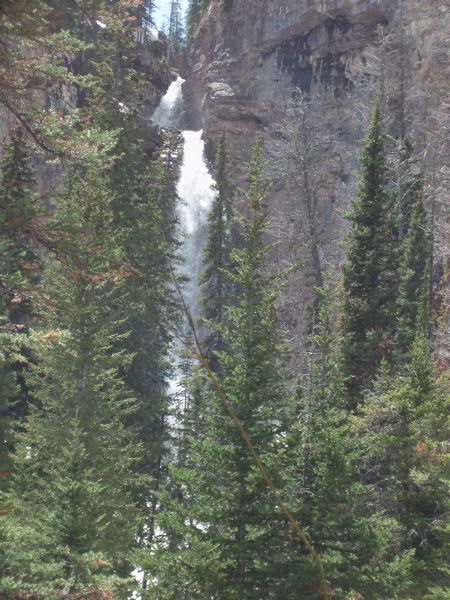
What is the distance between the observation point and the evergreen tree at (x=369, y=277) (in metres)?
15.7

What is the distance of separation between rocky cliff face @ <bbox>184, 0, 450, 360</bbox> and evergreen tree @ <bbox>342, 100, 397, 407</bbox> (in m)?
14.8

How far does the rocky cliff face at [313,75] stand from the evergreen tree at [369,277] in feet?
48.5

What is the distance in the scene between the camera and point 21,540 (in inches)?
291

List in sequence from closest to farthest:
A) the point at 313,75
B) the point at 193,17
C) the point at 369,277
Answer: the point at 369,277
the point at 313,75
the point at 193,17

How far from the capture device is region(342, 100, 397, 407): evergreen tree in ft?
51.4

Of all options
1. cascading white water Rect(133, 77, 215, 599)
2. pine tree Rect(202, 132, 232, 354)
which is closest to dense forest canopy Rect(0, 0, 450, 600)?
pine tree Rect(202, 132, 232, 354)

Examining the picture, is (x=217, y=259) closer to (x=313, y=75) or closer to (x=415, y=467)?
(x=415, y=467)

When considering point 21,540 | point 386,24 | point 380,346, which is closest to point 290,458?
point 21,540

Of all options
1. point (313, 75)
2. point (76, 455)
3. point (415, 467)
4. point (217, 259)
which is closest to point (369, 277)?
point (415, 467)

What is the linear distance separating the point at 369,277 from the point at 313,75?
30.0 metres

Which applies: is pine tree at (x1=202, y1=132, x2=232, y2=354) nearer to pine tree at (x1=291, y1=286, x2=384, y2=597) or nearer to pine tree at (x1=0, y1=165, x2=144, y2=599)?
pine tree at (x1=0, y1=165, x2=144, y2=599)

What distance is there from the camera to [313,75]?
140 feet

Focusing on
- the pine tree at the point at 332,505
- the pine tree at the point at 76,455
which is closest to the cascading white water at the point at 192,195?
the pine tree at the point at 76,455

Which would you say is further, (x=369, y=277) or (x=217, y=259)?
(x=217, y=259)
